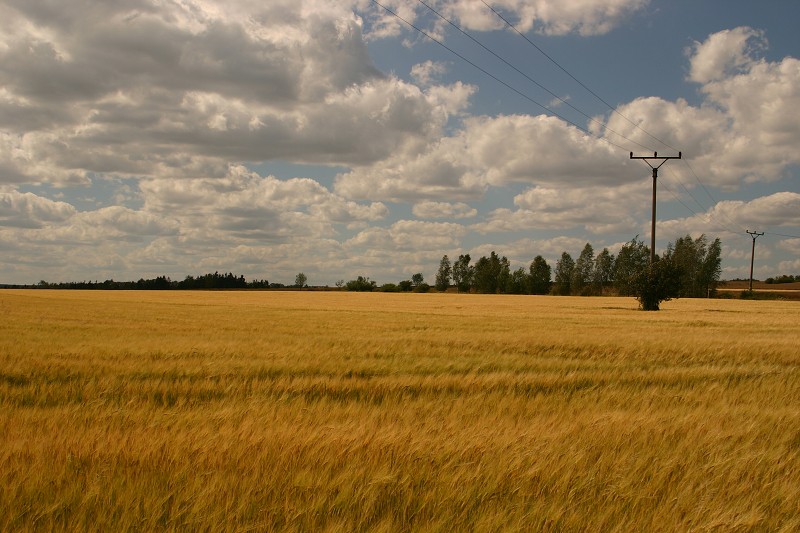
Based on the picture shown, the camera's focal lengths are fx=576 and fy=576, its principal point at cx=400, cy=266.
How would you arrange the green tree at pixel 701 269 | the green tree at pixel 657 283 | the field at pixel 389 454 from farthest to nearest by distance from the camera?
the green tree at pixel 701 269, the green tree at pixel 657 283, the field at pixel 389 454

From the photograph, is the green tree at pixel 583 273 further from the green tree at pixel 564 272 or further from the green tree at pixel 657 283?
the green tree at pixel 657 283

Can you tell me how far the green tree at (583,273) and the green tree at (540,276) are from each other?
6.28 m

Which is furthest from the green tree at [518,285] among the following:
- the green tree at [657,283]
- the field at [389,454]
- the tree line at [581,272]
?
the field at [389,454]

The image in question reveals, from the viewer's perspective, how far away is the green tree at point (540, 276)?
13375cm

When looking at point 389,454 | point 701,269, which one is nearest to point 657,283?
point 389,454

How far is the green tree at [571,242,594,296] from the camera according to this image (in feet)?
417

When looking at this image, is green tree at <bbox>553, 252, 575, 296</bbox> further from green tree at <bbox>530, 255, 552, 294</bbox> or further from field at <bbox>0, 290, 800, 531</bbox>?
field at <bbox>0, 290, 800, 531</bbox>

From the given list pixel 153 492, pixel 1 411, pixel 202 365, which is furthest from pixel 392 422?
pixel 202 365

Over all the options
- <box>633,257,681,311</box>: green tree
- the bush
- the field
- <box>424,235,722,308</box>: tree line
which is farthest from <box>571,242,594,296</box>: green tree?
the field

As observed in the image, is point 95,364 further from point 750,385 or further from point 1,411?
point 750,385

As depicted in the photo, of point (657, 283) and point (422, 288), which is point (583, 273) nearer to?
point (422, 288)

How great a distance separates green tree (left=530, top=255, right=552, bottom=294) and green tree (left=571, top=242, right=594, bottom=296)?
6.28m

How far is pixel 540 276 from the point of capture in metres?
135

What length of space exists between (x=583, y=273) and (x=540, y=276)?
9.81 metres
